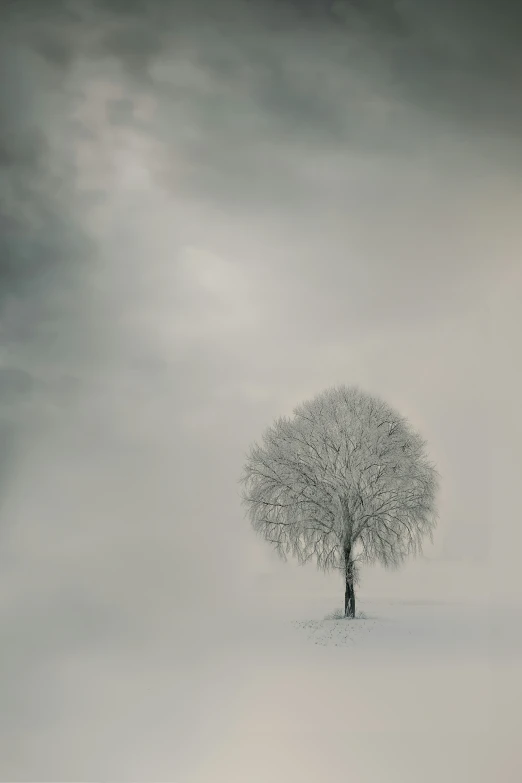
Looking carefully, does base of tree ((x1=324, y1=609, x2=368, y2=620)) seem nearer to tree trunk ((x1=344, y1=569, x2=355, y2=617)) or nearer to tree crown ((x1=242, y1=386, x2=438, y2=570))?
tree trunk ((x1=344, y1=569, x2=355, y2=617))

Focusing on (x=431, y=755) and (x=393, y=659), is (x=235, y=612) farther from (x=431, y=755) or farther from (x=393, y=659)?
(x=431, y=755)

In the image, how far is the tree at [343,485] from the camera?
27.9ft

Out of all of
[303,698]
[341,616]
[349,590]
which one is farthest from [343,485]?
[303,698]

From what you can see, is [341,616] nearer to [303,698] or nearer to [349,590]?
[349,590]

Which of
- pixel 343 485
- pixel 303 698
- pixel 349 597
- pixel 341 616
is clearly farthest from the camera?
pixel 343 485

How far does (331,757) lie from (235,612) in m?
3.20

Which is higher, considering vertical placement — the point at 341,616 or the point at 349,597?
the point at 349,597

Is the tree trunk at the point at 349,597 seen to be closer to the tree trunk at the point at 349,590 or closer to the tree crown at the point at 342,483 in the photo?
the tree trunk at the point at 349,590

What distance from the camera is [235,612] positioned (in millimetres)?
8289

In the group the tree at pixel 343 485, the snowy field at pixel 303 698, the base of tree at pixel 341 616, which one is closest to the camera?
the snowy field at pixel 303 698

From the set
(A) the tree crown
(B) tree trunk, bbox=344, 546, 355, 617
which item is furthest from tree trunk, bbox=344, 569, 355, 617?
(A) the tree crown

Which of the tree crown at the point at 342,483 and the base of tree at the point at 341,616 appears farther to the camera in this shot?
the tree crown at the point at 342,483

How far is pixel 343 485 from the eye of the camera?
8578mm

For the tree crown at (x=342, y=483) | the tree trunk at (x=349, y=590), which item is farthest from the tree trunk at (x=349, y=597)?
the tree crown at (x=342, y=483)
